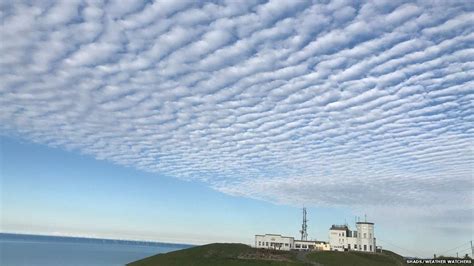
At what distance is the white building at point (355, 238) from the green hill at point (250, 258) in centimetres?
1503

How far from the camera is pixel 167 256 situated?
10738 centimetres

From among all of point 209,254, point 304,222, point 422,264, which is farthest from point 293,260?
point 304,222

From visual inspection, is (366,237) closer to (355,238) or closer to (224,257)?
(355,238)

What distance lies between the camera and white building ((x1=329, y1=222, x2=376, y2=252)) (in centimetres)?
12938

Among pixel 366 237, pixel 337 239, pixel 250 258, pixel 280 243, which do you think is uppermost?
pixel 366 237

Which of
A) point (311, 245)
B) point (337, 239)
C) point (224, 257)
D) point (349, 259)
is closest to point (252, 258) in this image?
point (224, 257)

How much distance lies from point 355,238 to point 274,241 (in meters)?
25.2

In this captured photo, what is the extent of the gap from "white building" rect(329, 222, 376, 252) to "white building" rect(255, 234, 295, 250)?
1320 cm

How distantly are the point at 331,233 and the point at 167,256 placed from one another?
55133 millimetres

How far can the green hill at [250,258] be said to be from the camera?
316 ft

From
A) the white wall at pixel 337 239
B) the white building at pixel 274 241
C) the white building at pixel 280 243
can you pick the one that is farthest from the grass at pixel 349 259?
the white building at pixel 274 241

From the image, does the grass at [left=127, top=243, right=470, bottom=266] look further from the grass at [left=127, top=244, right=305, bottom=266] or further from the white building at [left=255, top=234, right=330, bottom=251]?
the white building at [left=255, top=234, right=330, bottom=251]

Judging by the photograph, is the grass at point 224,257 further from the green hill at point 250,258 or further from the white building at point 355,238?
the white building at point 355,238

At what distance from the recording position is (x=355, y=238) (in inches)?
5212
